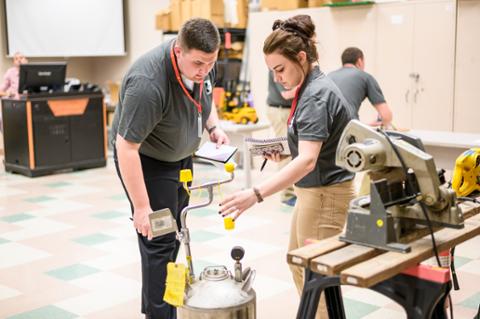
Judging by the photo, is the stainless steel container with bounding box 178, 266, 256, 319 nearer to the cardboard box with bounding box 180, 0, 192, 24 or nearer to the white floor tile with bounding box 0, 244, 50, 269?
the white floor tile with bounding box 0, 244, 50, 269

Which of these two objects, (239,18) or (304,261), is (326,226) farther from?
(239,18)

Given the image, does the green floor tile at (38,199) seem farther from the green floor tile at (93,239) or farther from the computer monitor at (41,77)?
the computer monitor at (41,77)

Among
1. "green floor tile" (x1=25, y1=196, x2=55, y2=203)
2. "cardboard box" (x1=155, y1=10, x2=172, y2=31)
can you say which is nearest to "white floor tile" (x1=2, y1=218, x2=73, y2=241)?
"green floor tile" (x1=25, y1=196, x2=55, y2=203)

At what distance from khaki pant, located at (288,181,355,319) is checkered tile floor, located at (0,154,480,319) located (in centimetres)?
37

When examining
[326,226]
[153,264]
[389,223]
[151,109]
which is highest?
[151,109]

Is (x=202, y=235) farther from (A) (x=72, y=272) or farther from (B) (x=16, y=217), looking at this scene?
(B) (x=16, y=217)

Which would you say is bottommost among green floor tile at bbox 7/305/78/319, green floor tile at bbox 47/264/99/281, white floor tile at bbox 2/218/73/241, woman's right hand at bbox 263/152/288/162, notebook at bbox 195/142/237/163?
white floor tile at bbox 2/218/73/241

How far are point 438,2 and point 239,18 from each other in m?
2.66

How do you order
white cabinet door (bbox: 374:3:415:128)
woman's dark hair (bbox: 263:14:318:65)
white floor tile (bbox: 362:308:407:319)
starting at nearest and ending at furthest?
woman's dark hair (bbox: 263:14:318:65), white floor tile (bbox: 362:308:407:319), white cabinet door (bbox: 374:3:415:128)

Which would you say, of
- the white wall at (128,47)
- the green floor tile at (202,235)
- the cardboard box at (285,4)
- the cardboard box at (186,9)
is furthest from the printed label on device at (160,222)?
the white wall at (128,47)

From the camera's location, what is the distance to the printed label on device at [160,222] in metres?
2.35

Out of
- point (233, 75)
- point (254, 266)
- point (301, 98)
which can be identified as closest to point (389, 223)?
point (301, 98)

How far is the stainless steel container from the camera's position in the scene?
7.40 feet

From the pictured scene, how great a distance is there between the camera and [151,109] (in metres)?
2.45
